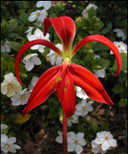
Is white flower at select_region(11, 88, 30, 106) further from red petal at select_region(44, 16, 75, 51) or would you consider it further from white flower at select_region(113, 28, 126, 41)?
white flower at select_region(113, 28, 126, 41)

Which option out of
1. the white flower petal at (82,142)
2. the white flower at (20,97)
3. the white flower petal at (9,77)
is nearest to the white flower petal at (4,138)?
the white flower at (20,97)

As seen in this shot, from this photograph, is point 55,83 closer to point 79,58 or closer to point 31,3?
point 79,58

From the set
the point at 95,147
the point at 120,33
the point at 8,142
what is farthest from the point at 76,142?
the point at 120,33

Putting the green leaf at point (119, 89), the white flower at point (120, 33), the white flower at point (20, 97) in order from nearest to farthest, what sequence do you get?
the white flower at point (20, 97) → the green leaf at point (119, 89) → the white flower at point (120, 33)

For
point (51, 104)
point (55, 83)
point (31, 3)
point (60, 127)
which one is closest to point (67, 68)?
point (55, 83)

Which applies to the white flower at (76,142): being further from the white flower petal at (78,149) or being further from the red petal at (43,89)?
the red petal at (43,89)

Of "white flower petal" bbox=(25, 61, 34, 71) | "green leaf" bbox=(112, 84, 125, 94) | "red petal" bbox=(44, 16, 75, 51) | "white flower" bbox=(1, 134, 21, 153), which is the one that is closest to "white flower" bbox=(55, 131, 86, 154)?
"white flower" bbox=(1, 134, 21, 153)
